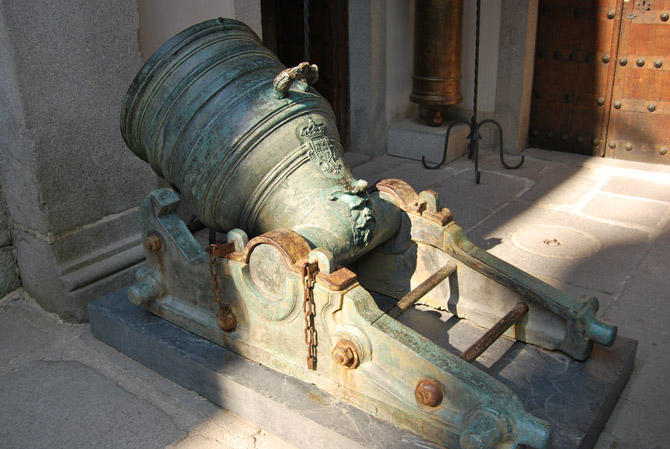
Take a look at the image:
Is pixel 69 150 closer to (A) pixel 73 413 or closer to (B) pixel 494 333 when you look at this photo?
(A) pixel 73 413

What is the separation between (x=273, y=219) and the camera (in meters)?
2.44

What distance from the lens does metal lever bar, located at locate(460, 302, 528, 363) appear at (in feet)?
7.29

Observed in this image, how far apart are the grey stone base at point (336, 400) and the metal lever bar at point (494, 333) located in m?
0.16

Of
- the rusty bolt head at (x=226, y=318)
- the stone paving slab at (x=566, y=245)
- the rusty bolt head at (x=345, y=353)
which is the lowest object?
the stone paving slab at (x=566, y=245)

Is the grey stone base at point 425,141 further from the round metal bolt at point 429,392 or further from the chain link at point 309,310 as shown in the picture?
the round metal bolt at point 429,392

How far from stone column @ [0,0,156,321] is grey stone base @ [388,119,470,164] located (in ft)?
8.48

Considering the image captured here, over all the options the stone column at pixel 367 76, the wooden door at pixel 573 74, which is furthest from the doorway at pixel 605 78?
the stone column at pixel 367 76

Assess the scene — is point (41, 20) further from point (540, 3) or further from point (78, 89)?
point (540, 3)

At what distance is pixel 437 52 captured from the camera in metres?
5.17

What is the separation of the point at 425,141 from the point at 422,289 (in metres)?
2.99

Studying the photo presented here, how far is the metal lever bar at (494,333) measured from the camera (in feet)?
7.29

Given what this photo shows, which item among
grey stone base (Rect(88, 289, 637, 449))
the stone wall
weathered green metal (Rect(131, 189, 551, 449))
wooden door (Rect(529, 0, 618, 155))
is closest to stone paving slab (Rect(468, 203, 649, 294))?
grey stone base (Rect(88, 289, 637, 449))

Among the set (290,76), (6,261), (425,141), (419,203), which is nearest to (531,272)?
(419,203)

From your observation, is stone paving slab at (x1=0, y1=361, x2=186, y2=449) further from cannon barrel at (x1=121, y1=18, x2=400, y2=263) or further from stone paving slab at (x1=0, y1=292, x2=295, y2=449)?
cannon barrel at (x1=121, y1=18, x2=400, y2=263)
